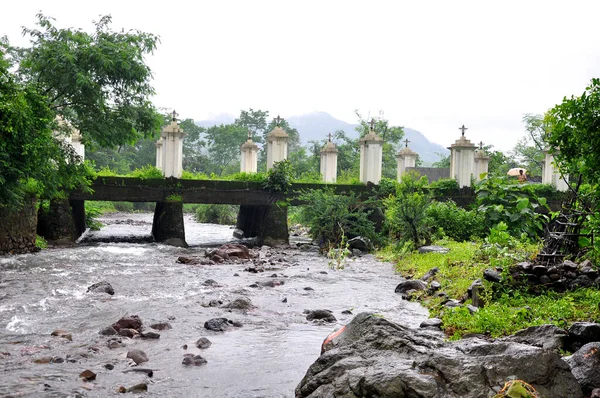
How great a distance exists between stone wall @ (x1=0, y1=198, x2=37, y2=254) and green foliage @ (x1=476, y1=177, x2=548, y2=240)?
14137mm

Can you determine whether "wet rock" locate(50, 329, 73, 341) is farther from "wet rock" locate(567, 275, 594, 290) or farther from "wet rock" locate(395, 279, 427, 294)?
"wet rock" locate(567, 275, 594, 290)

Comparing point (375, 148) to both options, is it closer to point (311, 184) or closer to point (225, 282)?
point (311, 184)

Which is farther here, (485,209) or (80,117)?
(80,117)

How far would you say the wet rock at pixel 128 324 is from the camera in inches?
341

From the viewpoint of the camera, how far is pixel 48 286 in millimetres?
12633

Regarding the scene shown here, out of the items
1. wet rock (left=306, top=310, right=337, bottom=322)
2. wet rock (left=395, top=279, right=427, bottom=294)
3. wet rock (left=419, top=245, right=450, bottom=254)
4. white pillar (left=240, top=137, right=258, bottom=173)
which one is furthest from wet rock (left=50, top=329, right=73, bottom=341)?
white pillar (left=240, top=137, right=258, bottom=173)

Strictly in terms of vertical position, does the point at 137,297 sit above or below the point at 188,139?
below

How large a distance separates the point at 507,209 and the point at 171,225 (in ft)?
43.0

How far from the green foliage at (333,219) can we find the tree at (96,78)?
22.1ft

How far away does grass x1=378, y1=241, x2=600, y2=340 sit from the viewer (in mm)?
7906

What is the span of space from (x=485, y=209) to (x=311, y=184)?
9.67 m

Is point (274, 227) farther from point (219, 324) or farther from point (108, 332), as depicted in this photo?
point (108, 332)

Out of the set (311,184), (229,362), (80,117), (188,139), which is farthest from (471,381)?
(188,139)

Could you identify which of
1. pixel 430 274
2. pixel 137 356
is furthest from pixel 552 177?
pixel 137 356
